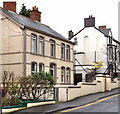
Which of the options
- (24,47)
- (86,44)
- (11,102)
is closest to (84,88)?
(24,47)

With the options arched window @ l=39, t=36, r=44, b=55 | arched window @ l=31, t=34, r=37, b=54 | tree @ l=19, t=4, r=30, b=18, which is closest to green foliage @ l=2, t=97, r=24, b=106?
arched window @ l=31, t=34, r=37, b=54

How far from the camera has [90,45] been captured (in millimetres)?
45125

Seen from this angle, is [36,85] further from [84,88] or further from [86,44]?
[86,44]

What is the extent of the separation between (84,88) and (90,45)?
2420cm

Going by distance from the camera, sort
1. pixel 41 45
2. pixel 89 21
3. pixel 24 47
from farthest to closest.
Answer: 1. pixel 89 21
2. pixel 41 45
3. pixel 24 47

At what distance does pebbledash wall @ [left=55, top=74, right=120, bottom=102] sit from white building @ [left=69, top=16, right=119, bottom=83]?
1521 centimetres

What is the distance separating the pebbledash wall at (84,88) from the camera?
60.2ft

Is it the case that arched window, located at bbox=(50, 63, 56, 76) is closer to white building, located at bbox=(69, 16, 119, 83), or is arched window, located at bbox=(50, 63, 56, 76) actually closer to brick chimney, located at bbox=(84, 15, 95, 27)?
white building, located at bbox=(69, 16, 119, 83)

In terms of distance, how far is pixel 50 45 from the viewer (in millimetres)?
28188

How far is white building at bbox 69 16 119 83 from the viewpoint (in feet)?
144

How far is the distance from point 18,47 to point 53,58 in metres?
5.16

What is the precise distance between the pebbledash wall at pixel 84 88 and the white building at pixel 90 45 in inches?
599

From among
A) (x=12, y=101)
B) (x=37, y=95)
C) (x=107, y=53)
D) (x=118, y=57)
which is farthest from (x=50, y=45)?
(x=118, y=57)

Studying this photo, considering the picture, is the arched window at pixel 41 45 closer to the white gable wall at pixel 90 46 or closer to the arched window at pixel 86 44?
the white gable wall at pixel 90 46
